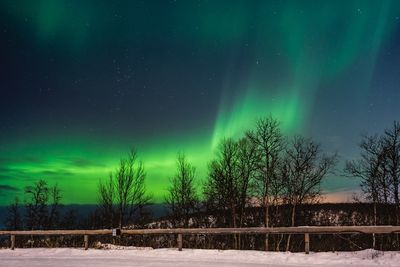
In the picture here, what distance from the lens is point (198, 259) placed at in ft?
54.0

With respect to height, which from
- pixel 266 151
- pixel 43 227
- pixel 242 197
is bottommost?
pixel 43 227

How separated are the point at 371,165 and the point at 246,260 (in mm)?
29612

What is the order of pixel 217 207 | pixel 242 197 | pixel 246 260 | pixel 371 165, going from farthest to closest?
pixel 217 207, pixel 242 197, pixel 371 165, pixel 246 260

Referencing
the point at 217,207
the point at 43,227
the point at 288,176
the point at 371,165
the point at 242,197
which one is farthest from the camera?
the point at 43,227

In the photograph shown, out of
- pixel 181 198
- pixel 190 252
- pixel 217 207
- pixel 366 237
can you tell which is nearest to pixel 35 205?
pixel 181 198

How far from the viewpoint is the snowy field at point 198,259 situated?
14.7 meters

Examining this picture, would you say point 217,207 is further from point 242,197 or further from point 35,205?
Answer: point 35,205

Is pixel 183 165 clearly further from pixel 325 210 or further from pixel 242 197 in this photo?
pixel 325 210

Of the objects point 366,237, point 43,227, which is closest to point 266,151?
point 366,237

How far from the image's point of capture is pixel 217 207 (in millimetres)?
55750

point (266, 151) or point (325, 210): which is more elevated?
point (266, 151)

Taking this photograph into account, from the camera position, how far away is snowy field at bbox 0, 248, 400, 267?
1474cm

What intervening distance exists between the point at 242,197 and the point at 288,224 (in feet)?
20.3

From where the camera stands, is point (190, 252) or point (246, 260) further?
point (190, 252)
